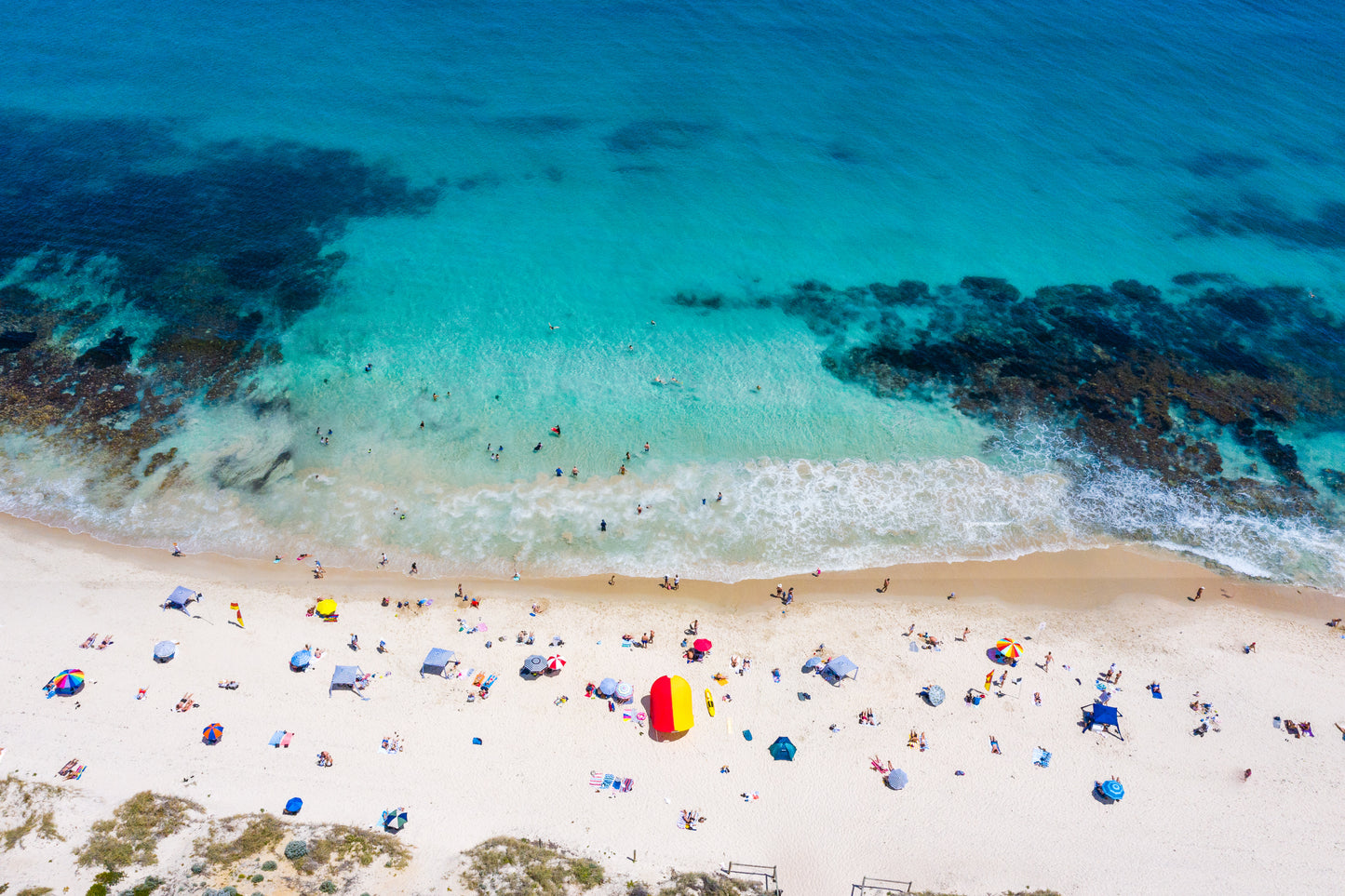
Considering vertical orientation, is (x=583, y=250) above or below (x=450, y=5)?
below

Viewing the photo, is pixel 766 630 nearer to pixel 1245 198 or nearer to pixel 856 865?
pixel 856 865

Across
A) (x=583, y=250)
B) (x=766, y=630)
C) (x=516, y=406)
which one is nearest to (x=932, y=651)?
(x=766, y=630)

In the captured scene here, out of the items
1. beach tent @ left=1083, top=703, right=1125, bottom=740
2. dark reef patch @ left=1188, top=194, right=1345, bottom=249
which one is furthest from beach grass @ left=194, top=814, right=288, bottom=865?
dark reef patch @ left=1188, top=194, right=1345, bottom=249

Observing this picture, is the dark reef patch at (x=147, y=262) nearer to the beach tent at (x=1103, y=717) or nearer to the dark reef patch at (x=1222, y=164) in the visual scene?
the beach tent at (x=1103, y=717)

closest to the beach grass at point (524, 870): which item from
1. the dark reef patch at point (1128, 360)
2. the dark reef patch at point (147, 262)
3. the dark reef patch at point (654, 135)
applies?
the dark reef patch at point (147, 262)

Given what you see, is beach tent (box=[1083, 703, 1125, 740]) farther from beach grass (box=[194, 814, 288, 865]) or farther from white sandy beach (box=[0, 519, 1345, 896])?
beach grass (box=[194, 814, 288, 865])

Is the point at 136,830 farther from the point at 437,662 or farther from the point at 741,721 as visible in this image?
the point at 741,721
